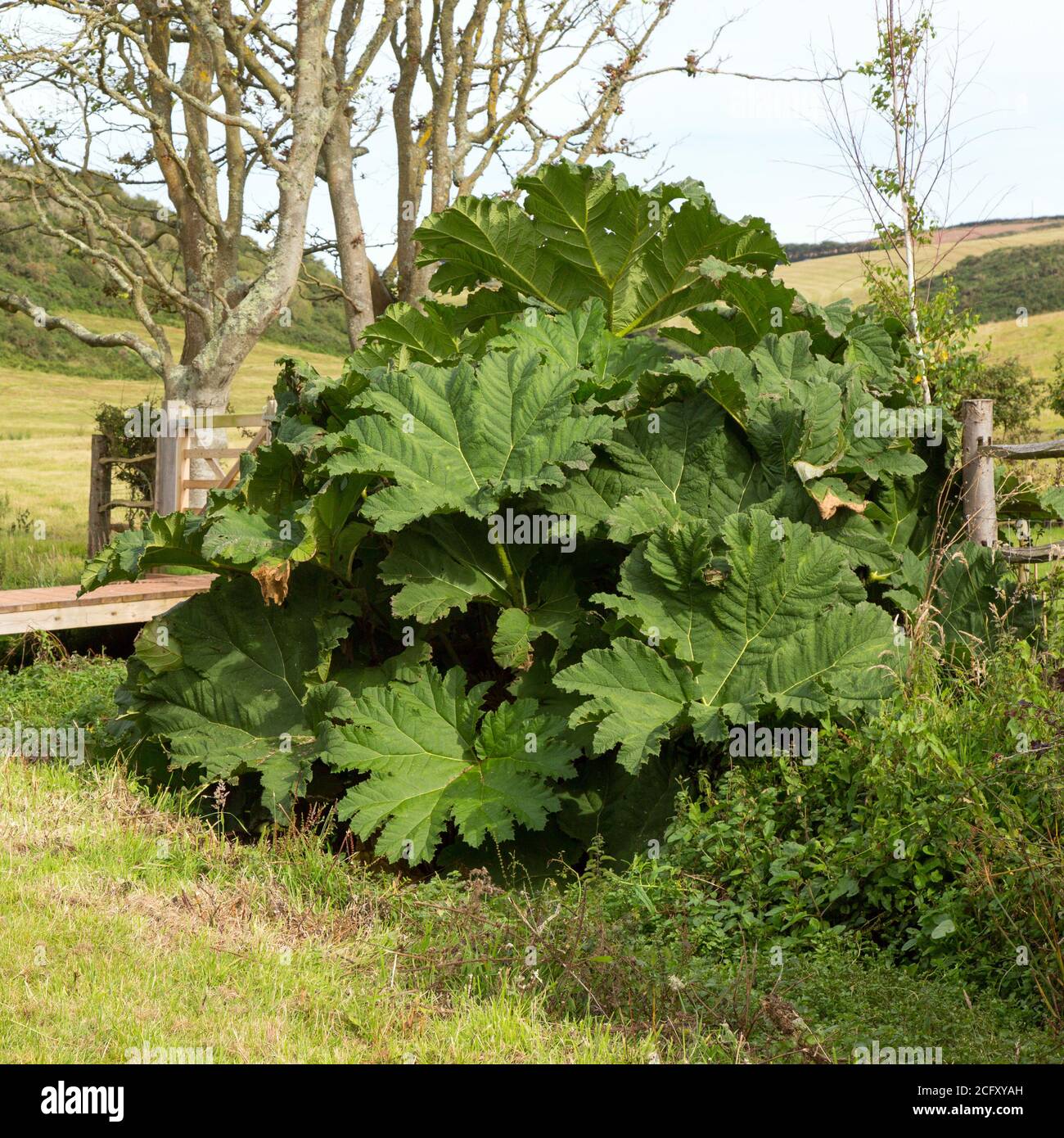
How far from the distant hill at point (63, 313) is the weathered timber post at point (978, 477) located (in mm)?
43470

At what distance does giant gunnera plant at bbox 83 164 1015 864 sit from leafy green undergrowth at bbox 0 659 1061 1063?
13.8 inches

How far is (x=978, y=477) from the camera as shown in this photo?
19.2 feet

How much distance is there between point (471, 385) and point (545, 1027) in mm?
2910

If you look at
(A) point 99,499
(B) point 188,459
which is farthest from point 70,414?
(B) point 188,459

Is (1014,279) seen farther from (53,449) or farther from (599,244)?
(599,244)

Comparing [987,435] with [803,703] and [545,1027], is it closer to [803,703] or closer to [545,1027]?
[803,703]

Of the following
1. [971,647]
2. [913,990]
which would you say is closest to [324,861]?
[913,990]

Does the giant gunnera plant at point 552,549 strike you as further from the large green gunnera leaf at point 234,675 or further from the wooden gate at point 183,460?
the wooden gate at point 183,460

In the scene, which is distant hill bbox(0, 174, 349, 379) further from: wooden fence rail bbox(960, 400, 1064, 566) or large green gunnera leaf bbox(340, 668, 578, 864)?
large green gunnera leaf bbox(340, 668, 578, 864)

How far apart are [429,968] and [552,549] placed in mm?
2183

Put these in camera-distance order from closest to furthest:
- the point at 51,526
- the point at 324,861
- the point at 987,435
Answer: the point at 324,861 → the point at 987,435 → the point at 51,526

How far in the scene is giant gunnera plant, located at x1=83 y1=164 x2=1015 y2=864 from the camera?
486cm

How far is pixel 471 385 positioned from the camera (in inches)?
213
